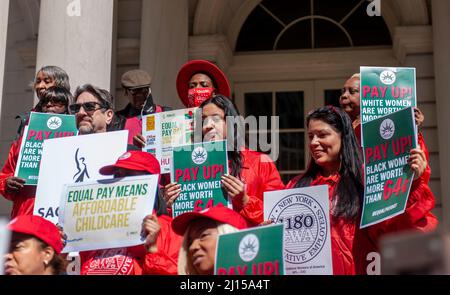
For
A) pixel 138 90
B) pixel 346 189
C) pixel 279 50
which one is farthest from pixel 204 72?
pixel 279 50

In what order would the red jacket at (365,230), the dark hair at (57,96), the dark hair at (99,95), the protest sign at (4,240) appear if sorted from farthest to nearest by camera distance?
1. the dark hair at (57,96)
2. the dark hair at (99,95)
3. the red jacket at (365,230)
4. the protest sign at (4,240)

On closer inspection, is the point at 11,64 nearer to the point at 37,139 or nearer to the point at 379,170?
the point at 37,139

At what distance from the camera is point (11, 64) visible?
41.1ft

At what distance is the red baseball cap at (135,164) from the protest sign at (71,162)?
269 mm

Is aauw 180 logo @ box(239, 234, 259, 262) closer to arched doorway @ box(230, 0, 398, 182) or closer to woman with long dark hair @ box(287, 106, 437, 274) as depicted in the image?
woman with long dark hair @ box(287, 106, 437, 274)

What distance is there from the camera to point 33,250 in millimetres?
4227

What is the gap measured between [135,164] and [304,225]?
1043 millimetres

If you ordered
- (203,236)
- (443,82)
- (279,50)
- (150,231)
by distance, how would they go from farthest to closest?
(279,50) → (443,82) → (150,231) → (203,236)

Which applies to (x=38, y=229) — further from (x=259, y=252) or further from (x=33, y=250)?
(x=259, y=252)

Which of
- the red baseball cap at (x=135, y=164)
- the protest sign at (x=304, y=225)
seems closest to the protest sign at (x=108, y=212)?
the red baseball cap at (x=135, y=164)

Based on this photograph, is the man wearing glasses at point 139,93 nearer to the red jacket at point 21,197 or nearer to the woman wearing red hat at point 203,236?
the red jacket at point 21,197

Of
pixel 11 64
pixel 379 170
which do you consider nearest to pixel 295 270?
pixel 379 170

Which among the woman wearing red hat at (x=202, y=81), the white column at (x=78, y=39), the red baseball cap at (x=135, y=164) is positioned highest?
the white column at (x=78, y=39)

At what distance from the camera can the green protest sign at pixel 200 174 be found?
5199mm
